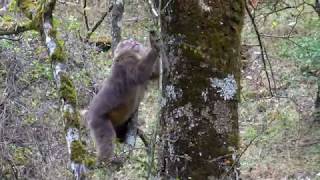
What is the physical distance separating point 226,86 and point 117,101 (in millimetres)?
4207

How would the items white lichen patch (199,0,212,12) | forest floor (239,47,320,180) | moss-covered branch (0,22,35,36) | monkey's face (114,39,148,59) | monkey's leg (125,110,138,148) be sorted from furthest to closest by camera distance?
forest floor (239,47,320,180) < monkey's face (114,39,148,59) < monkey's leg (125,110,138,148) < moss-covered branch (0,22,35,36) < white lichen patch (199,0,212,12)

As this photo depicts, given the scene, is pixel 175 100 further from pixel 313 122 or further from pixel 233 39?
pixel 313 122

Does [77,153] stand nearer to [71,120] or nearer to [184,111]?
[71,120]

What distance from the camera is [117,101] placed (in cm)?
709

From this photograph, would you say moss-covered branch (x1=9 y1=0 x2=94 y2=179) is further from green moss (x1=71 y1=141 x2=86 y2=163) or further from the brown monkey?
the brown monkey

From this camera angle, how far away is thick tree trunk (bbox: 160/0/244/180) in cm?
294

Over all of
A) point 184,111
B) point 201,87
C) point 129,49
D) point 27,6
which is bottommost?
point 184,111

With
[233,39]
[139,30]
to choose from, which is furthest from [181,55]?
[139,30]

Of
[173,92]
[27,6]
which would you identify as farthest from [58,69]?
[173,92]

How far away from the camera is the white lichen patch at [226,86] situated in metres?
2.95

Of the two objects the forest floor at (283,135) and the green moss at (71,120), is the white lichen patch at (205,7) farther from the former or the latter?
the forest floor at (283,135)

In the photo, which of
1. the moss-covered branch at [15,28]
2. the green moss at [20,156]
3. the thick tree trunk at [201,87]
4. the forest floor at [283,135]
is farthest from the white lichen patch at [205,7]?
the forest floor at [283,135]

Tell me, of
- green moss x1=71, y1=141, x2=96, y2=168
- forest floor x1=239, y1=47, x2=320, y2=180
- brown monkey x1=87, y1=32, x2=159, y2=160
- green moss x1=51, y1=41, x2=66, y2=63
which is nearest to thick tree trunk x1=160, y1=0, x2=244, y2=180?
green moss x1=71, y1=141, x2=96, y2=168

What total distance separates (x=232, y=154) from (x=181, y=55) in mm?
525
